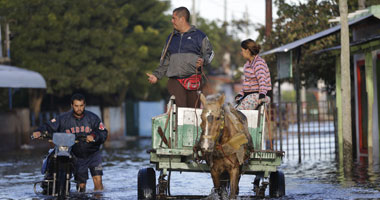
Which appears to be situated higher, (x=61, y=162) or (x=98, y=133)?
(x=98, y=133)

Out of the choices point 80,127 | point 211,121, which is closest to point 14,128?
point 80,127

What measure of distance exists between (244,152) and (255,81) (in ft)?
4.74

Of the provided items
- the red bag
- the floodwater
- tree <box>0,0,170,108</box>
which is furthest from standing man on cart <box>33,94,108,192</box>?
tree <box>0,0,170,108</box>

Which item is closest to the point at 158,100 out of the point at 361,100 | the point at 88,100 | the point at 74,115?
the point at 88,100

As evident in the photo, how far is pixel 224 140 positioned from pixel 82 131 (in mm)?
3047

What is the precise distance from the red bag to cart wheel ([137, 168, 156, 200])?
3.99 feet

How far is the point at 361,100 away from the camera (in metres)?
19.4

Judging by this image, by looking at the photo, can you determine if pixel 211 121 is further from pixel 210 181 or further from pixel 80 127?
pixel 210 181

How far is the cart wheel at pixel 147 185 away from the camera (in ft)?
32.7

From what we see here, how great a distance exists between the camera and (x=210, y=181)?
14000 millimetres

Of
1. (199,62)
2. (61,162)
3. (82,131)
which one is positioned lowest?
(61,162)

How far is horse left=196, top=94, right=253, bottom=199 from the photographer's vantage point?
28.1ft

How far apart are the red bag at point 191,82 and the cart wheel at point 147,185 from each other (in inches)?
47.9

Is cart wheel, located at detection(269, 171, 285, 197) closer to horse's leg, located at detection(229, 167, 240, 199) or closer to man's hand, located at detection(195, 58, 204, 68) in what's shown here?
horse's leg, located at detection(229, 167, 240, 199)
